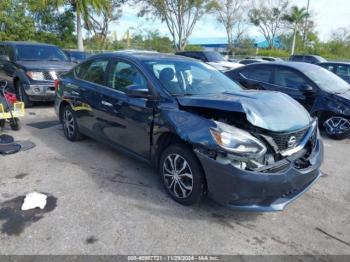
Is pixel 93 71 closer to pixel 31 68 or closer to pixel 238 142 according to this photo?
pixel 238 142

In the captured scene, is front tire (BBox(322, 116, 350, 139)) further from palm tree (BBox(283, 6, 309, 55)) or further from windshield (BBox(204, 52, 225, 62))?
palm tree (BBox(283, 6, 309, 55))

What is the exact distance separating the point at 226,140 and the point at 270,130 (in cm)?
47

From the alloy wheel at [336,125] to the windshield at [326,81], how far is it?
0.59m

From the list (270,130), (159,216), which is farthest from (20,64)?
(270,130)

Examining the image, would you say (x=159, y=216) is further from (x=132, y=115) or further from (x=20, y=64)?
(x=20, y=64)

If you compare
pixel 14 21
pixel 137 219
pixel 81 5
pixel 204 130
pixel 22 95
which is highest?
pixel 81 5

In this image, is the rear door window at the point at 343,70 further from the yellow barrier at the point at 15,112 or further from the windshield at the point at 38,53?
the yellow barrier at the point at 15,112

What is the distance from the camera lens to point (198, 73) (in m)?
4.31

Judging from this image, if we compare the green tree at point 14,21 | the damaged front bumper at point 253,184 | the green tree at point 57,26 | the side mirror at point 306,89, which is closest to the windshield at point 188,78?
the damaged front bumper at point 253,184

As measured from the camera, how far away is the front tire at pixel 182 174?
3197 millimetres

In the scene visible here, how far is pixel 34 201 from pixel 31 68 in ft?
18.0

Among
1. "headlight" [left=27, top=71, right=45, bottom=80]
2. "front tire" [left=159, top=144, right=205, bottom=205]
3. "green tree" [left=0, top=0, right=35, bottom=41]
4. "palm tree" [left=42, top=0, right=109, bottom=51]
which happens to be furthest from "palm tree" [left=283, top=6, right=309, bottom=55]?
"front tire" [left=159, top=144, right=205, bottom=205]

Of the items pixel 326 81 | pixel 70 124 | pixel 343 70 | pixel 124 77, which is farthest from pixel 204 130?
pixel 343 70

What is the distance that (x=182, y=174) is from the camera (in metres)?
3.38
